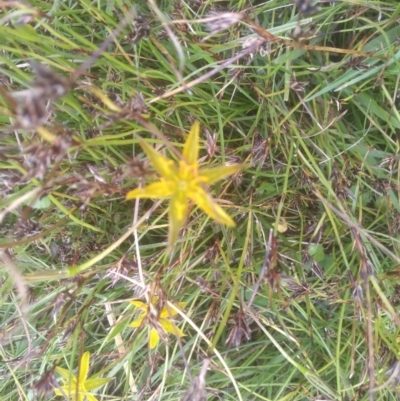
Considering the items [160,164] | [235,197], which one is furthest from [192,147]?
[235,197]

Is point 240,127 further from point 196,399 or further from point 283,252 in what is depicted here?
point 196,399

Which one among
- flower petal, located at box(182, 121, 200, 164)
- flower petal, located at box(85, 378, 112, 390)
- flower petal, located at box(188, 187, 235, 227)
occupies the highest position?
flower petal, located at box(182, 121, 200, 164)

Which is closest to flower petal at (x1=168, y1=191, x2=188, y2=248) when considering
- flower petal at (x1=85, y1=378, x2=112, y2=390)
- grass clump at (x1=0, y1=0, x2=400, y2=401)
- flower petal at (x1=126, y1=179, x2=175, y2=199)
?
flower petal at (x1=126, y1=179, x2=175, y2=199)

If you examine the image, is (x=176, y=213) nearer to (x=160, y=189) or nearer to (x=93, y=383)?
(x=160, y=189)

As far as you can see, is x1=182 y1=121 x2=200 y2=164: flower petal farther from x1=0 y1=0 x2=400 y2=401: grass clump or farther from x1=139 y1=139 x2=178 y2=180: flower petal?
x1=0 y1=0 x2=400 y2=401: grass clump

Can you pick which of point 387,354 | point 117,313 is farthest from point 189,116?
point 387,354

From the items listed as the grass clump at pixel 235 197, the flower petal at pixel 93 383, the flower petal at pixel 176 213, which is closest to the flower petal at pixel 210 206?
the flower petal at pixel 176 213
